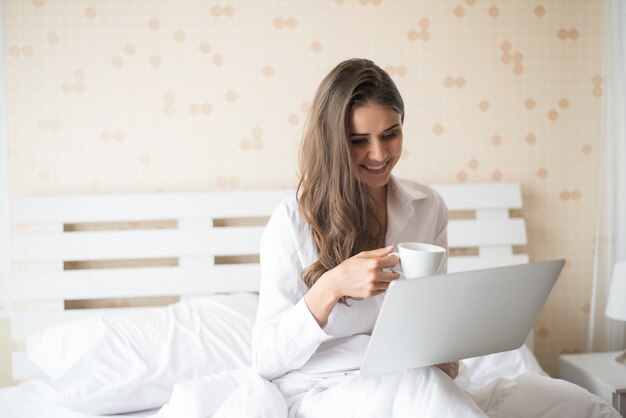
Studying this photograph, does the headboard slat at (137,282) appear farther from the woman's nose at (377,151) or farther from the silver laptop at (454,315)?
the silver laptop at (454,315)

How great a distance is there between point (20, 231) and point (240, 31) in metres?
1.21

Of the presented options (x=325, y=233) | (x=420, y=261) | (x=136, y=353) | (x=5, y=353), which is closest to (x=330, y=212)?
(x=325, y=233)

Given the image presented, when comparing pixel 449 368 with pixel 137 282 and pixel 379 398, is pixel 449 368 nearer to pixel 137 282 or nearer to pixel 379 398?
pixel 379 398

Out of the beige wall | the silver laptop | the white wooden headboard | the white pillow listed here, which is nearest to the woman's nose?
the silver laptop

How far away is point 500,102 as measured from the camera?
2.45 m

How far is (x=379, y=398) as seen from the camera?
3.52 ft

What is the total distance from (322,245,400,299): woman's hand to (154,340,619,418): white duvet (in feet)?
0.57

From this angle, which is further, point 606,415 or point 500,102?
point 500,102

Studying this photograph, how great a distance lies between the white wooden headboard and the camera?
221 centimetres

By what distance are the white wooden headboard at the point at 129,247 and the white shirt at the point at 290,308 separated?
3.08 ft

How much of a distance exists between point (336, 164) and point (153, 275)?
4.08 feet

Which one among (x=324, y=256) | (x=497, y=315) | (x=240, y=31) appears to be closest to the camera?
(x=497, y=315)

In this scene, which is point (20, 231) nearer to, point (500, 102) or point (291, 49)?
point (291, 49)

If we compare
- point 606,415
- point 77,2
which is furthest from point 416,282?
point 77,2
